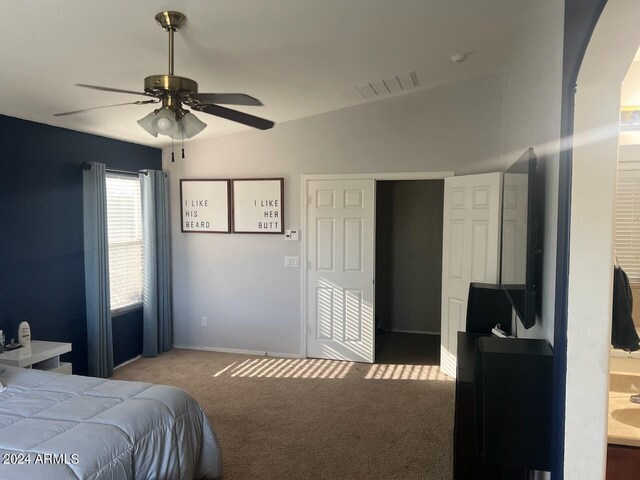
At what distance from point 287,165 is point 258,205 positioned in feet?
1.79

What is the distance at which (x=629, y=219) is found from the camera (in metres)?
2.32

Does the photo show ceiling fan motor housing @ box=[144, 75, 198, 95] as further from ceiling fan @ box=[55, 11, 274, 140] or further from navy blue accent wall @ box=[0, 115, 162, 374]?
navy blue accent wall @ box=[0, 115, 162, 374]

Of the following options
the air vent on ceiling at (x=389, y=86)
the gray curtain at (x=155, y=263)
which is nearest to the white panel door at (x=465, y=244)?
the air vent on ceiling at (x=389, y=86)

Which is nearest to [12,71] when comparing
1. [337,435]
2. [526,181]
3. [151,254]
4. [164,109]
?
[164,109]

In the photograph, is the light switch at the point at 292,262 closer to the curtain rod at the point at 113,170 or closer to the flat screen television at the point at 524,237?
the curtain rod at the point at 113,170

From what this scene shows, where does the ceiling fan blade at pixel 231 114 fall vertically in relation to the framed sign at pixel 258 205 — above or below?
above

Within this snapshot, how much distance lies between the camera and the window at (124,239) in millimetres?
4715

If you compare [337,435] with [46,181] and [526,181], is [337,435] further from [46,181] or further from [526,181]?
[46,181]

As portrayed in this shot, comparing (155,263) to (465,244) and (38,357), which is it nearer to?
(38,357)

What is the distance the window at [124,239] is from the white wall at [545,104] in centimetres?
382

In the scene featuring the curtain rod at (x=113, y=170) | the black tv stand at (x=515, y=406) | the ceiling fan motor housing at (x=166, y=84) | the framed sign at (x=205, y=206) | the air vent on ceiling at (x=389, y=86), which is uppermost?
the air vent on ceiling at (x=389, y=86)

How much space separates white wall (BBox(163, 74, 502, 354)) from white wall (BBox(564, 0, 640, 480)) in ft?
9.56

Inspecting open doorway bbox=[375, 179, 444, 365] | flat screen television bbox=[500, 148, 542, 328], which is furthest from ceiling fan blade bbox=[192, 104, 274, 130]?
open doorway bbox=[375, 179, 444, 365]

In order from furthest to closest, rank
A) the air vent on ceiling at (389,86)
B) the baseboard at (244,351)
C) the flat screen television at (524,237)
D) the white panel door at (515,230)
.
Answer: the baseboard at (244,351) < the air vent on ceiling at (389,86) < the white panel door at (515,230) < the flat screen television at (524,237)
